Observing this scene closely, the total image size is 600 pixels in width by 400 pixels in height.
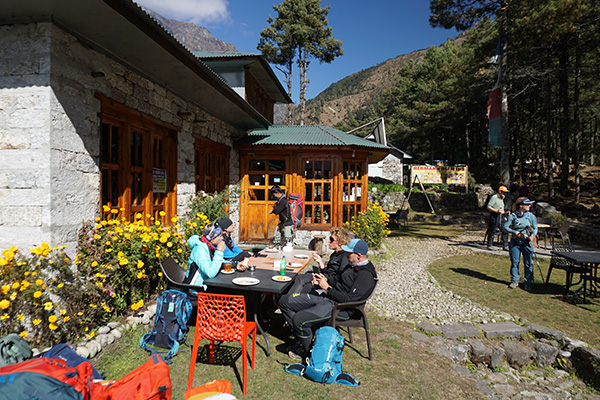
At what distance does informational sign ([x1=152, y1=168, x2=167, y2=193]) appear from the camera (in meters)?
5.89

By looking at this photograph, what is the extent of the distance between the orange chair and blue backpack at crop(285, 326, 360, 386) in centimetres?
71

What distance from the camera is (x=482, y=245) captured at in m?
11.1

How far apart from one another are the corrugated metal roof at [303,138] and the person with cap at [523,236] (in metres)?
4.69

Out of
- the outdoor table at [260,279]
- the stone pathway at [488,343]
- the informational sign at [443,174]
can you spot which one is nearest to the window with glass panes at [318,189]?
the stone pathway at [488,343]

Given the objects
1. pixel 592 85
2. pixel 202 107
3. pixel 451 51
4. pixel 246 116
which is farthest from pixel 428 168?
pixel 451 51

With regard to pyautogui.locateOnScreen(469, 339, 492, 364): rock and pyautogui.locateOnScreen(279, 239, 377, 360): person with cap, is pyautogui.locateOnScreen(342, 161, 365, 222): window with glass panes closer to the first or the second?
pyautogui.locateOnScreen(469, 339, 492, 364): rock

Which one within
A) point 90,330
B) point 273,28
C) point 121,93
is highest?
point 273,28

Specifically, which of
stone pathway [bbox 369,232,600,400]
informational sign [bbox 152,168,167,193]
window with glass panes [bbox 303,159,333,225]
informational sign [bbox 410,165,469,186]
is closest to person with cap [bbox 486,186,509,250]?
stone pathway [bbox 369,232,600,400]

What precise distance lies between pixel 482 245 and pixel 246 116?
9.25 metres

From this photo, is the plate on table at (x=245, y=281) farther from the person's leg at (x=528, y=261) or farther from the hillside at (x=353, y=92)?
the hillside at (x=353, y=92)

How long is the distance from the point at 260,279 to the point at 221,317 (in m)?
0.97

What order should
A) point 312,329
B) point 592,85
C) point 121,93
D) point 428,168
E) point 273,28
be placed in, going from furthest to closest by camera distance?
point 273,28 < point 428,168 < point 592,85 < point 121,93 < point 312,329

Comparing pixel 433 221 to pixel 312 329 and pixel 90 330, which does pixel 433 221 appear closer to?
pixel 312 329

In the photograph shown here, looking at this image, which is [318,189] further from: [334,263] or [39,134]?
[39,134]
